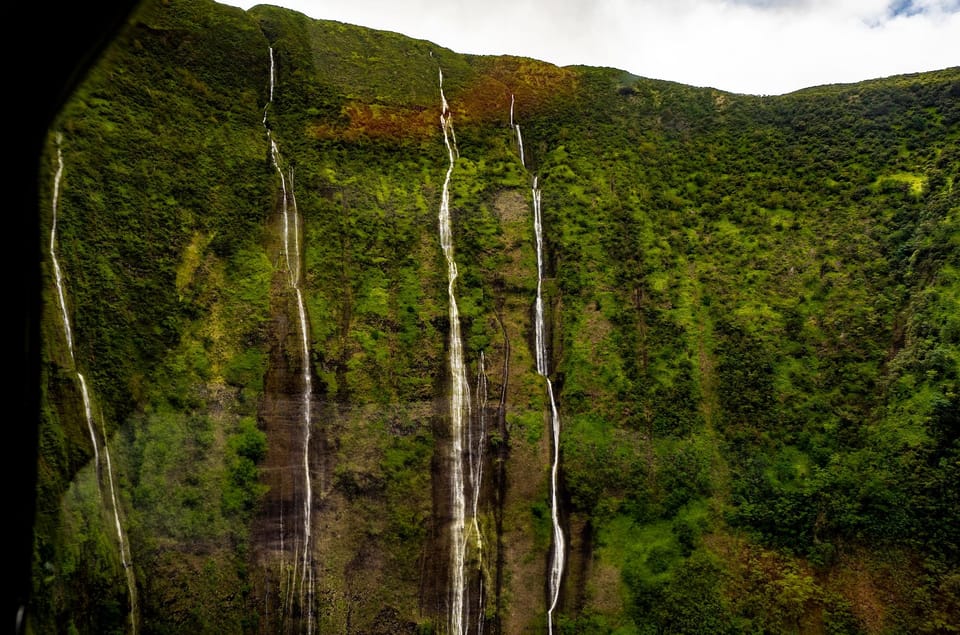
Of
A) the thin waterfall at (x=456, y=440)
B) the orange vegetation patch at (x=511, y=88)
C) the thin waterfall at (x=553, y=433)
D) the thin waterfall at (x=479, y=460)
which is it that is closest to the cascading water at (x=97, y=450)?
the thin waterfall at (x=456, y=440)

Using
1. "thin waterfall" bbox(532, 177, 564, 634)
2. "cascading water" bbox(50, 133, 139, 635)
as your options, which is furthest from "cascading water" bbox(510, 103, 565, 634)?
"cascading water" bbox(50, 133, 139, 635)

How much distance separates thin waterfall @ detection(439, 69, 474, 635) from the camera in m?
29.1

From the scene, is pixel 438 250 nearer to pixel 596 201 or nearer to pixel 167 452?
pixel 596 201

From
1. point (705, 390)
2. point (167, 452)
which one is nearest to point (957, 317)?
point (705, 390)

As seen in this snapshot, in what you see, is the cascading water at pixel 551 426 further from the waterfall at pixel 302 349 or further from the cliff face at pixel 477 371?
the waterfall at pixel 302 349

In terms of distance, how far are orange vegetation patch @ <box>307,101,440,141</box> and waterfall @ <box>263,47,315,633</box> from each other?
183 inches

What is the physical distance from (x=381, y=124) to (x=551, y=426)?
26478 mm

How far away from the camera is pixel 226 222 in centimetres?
3491

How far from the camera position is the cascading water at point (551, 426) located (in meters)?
29.8

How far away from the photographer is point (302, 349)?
32344mm

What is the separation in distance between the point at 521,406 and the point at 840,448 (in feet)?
53.5

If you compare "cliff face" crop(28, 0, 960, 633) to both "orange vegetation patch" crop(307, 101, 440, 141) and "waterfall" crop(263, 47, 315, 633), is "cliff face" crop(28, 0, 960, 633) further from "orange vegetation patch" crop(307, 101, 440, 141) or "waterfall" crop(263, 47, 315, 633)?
"orange vegetation patch" crop(307, 101, 440, 141)

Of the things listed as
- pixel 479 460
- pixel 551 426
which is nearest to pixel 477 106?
pixel 551 426

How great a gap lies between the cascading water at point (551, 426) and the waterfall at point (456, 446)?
4.04 m
